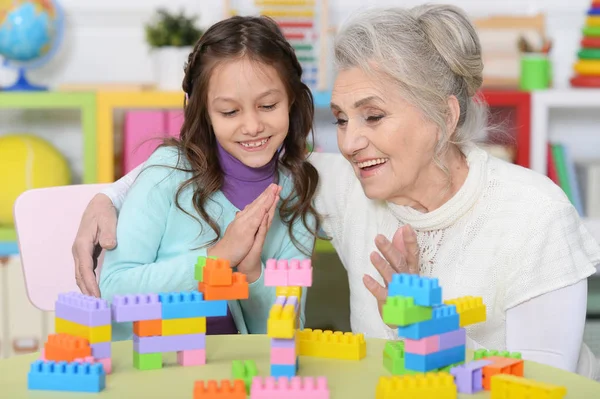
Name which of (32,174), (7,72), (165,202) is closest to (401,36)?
(165,202)

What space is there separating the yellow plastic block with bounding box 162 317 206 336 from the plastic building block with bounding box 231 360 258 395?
7cm

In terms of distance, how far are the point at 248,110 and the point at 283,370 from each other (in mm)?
719

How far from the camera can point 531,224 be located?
1.59 m

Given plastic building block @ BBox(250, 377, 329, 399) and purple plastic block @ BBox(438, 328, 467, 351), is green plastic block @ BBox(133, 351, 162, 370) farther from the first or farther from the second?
purple plastic block @ BBox(438, 328, 467, 351)

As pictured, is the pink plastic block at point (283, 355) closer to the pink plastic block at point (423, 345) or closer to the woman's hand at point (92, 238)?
the pink plastic block at point (423, 345)

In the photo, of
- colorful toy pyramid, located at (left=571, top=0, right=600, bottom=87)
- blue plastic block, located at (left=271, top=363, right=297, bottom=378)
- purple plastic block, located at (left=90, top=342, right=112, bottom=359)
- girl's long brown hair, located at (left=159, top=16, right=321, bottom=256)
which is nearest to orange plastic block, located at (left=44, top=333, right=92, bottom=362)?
purple plastic block, located at (left=90, top=342, right=112, bottom=359)

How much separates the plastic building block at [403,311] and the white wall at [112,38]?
1791 mm

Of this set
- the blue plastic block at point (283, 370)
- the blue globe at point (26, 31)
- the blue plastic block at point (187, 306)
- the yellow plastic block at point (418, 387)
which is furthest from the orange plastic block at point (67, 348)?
the blue globe at point (26, 31)

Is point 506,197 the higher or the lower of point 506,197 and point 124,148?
the lower

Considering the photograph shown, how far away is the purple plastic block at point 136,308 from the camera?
119 cm

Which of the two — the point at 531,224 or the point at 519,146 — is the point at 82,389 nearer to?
the point at 531,224

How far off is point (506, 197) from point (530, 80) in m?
1.18

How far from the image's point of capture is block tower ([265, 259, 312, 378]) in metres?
1.12

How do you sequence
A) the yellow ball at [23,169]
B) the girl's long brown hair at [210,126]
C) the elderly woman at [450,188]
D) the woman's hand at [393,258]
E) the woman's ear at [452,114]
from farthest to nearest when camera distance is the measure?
the yellow ball at [23,169] → the girl's long brown hair at [210,126] → the woman's ear at [452,114] → the elderly woman at [450,188] → the woman's hand at [393,258]
